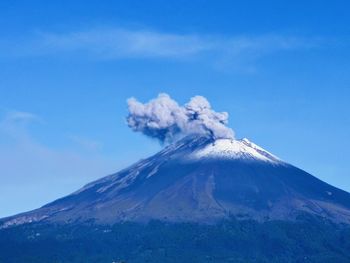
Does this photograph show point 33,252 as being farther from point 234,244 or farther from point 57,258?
point 234,244

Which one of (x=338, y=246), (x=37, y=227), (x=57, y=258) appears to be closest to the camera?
(x=57, y=258)

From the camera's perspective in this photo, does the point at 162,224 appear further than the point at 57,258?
Yes

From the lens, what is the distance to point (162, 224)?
19212 centimetres

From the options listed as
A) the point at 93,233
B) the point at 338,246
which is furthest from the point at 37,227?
the point at 338,246

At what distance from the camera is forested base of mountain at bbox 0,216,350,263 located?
176 m

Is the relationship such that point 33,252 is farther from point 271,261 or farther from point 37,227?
point 271,261

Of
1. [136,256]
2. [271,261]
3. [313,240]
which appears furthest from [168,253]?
[313,240]

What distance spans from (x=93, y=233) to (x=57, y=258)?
17.4 metres

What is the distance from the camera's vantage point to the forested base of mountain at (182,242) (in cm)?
17562

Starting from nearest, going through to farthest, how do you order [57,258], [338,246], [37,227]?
1. [57,258]
2. [338,246]
3. [37,227]

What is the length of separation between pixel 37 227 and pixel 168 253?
1388 inches

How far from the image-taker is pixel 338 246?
186m

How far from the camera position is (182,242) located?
184 m

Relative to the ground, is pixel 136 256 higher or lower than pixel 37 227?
lower
